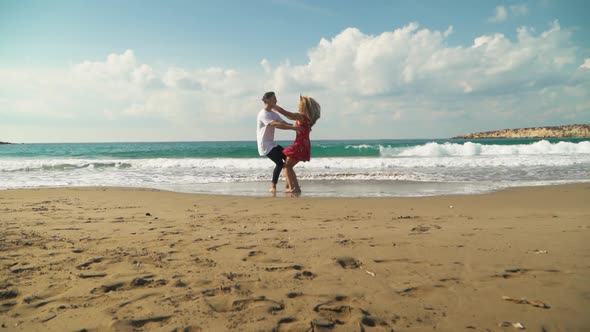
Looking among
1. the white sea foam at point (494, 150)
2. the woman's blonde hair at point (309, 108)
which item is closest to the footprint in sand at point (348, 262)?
the woman's blonde hair at point (309, 108)

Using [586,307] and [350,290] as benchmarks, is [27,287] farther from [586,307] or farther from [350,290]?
[586,307]

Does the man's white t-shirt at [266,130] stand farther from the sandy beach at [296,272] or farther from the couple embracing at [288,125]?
the sandy beach at [296,272]

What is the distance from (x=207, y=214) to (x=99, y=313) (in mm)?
3055

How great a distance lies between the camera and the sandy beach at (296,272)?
5.97 feet

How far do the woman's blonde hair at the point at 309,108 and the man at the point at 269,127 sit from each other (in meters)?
0.44

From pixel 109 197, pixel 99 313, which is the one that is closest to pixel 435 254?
pixel 99 313

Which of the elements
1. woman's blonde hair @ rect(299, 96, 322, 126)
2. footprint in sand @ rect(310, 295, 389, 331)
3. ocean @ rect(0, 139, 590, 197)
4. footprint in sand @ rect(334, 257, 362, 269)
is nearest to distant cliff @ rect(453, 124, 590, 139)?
ocean @ rect(0, 139, 590, 197)

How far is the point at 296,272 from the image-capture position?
248cm

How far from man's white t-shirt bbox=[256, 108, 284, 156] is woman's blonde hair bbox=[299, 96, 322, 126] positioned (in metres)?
0.51

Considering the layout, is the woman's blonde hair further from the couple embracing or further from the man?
the man

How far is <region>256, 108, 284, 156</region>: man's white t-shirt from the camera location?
7.07 metres

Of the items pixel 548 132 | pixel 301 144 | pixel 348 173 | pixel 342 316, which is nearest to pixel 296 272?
pixel 342 316

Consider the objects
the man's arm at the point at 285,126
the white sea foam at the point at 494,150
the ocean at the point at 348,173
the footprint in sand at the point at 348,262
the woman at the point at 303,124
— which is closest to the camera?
the footprint in sand at the point at 348,262

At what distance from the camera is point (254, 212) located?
511 cm
